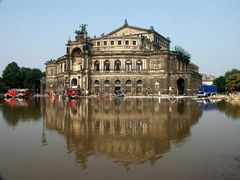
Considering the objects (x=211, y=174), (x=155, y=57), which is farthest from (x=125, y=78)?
(x=211, y=174)

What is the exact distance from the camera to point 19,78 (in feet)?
472

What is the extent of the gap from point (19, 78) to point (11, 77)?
156 inches

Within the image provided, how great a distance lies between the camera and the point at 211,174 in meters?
11.2

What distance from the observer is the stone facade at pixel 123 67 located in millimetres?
94188

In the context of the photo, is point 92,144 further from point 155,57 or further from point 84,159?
point 155,57

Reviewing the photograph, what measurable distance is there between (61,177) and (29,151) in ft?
15.9

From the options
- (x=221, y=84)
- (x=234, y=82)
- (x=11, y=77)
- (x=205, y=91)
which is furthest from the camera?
(x=221, y=84)

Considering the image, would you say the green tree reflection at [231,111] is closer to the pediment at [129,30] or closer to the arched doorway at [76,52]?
the arched doorway at [76,52]

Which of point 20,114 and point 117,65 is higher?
point 117,65

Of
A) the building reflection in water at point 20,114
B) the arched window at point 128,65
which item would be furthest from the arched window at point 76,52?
the building reflection in water at point 20,114

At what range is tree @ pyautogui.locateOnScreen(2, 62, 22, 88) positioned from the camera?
141 m

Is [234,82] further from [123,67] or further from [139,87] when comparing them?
[123,67]

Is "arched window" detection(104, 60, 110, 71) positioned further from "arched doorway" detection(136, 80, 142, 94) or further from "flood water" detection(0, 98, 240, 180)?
"flood water" detection(0, 98, 240, 180)

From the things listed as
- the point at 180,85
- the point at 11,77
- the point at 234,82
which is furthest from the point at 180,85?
the point at 11,77
